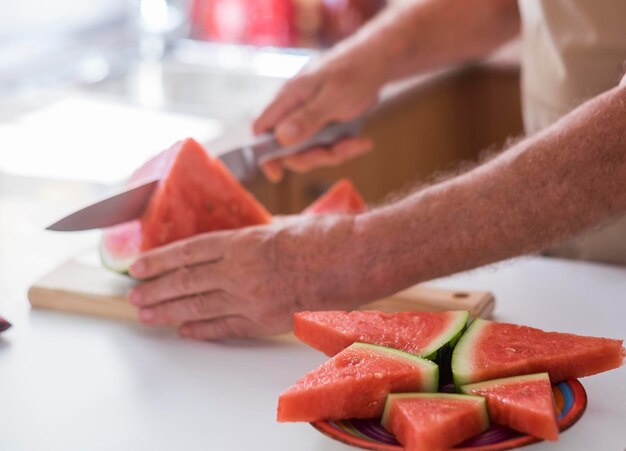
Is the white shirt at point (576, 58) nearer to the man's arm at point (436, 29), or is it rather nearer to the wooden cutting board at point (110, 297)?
the man's arm at point (436, 29)

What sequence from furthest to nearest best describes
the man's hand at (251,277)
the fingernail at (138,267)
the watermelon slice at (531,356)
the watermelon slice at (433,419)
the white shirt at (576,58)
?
the white shirt at (576,58)
the fingernail at (138,267)
the man's hand at (251,277)
the watermelon slice at (531,356)
the watermelon slice at (433,419)

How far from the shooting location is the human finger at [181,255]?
1465 mm

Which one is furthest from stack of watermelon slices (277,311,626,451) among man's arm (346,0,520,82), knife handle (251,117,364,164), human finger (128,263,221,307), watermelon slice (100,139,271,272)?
man's arm (346,0,520,82)

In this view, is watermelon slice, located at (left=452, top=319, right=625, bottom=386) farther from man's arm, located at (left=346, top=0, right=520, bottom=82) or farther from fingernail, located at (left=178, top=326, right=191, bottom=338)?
man's arm, located at (left=346, top=0, right=520, bottom=82)

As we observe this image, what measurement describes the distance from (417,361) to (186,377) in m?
0.35

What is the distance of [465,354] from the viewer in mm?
1188

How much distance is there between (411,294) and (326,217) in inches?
8.2

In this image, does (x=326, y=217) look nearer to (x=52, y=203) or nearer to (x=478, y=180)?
(x=478, y=180)

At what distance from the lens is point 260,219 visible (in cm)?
168

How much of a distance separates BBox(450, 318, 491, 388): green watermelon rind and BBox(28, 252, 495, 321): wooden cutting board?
240 mm

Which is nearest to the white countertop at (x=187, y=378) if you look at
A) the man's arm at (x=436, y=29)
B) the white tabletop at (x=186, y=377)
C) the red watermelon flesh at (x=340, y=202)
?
the white tabletop at (x=186, y=377)

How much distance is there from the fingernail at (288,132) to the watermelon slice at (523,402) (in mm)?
786

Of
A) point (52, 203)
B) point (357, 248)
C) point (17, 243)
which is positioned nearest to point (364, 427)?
point (357, 248)

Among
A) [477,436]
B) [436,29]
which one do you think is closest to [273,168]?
[436,29]
